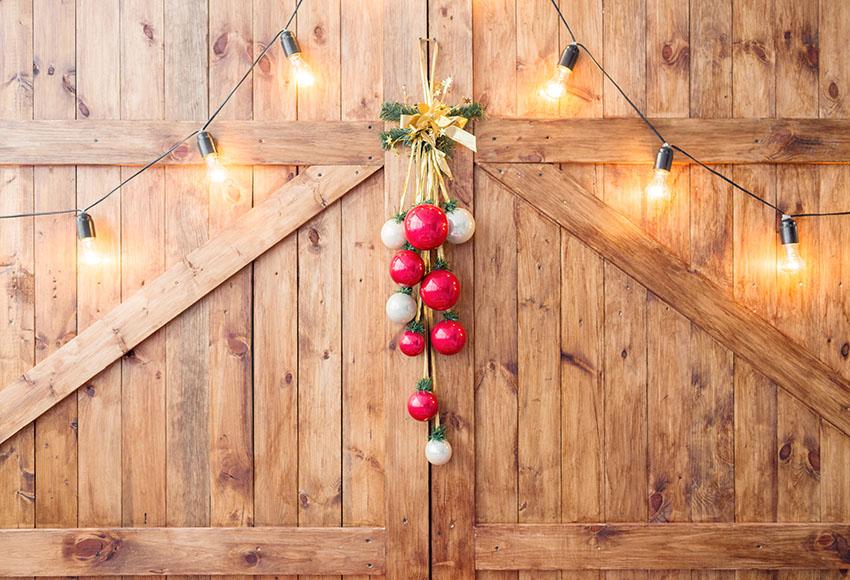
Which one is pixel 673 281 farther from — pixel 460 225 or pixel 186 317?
pixel 186 317

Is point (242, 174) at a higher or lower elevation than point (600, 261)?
higher

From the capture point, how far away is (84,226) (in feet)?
5.67

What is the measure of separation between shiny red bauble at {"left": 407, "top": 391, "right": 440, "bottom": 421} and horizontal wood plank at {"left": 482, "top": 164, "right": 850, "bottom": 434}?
68 centimetres

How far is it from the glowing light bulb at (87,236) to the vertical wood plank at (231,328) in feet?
1.11

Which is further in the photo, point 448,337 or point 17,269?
point 17,269

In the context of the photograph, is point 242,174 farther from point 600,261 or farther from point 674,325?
point 674,325

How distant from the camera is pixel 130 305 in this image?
5.90 ft

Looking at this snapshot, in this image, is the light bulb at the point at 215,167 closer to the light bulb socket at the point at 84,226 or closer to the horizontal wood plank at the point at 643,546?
the light bulb socket at the point at 84,226

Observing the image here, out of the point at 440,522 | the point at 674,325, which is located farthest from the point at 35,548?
the point at 674,325

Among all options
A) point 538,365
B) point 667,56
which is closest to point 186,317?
point 538,365

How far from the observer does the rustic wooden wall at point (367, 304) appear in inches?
71.6

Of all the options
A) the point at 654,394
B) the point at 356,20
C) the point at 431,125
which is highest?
the point at 356,20

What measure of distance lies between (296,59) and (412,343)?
917 mm

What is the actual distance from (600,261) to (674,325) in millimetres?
308
